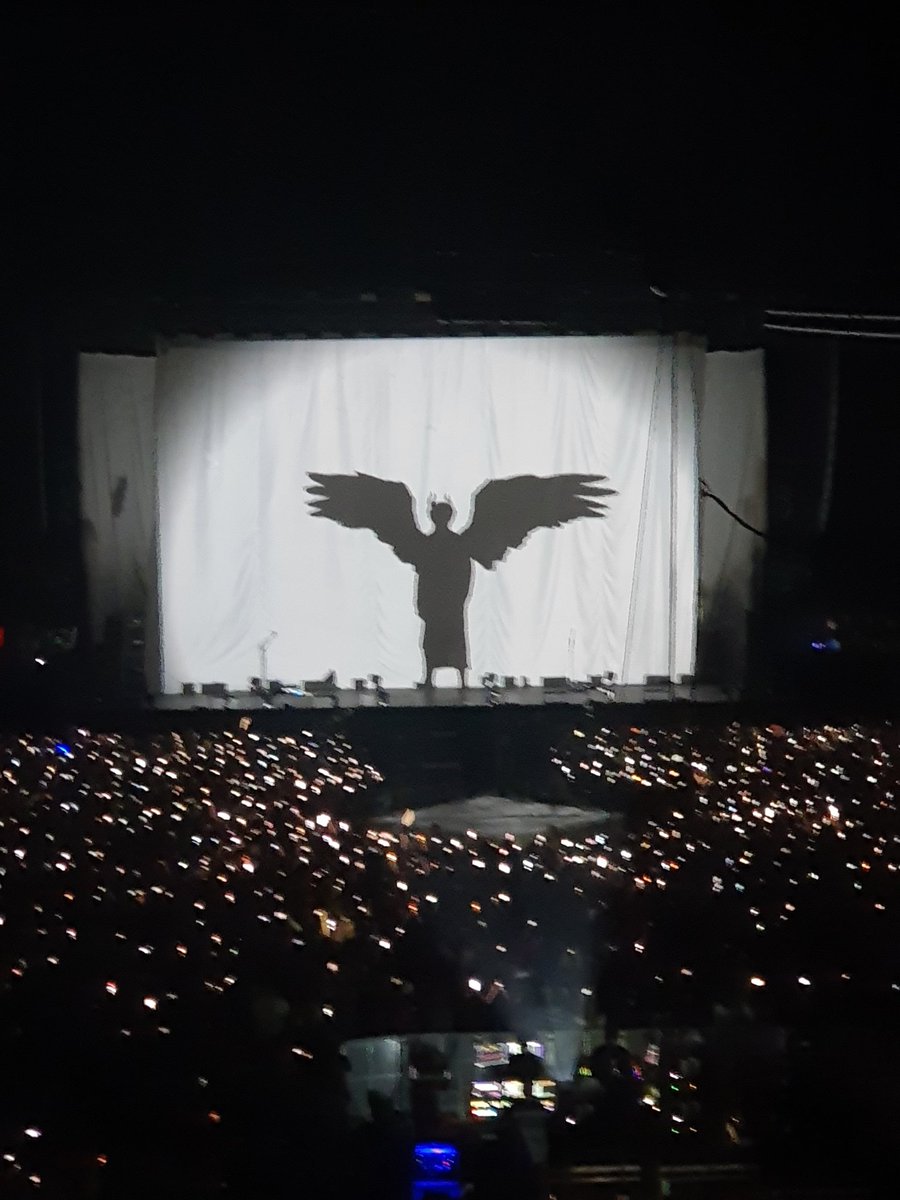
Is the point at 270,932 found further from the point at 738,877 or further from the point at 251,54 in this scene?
the point at 251,54

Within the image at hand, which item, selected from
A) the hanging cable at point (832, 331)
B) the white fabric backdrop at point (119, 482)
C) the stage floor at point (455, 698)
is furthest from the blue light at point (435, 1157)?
the hanging cable at point (832, 331)

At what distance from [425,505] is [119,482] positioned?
4.73 feet

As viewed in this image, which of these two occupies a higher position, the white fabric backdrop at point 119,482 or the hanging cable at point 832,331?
the hanging cable at point 832,331

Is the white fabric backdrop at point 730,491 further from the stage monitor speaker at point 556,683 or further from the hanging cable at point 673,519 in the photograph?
the stage monitor speaker at point 556,683

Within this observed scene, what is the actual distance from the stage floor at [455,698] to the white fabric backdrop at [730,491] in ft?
0.82

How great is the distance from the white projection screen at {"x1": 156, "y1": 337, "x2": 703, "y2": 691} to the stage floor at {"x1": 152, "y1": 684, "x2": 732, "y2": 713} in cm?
13

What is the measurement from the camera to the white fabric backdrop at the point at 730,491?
18.3 feet

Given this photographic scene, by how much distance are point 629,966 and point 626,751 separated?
6.80 feet

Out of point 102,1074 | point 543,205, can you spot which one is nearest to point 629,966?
point 102,1074

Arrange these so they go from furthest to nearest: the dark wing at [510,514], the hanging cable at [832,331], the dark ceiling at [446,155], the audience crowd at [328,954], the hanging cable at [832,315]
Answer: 1. the dark wing at [510,514]
2. the hanging cable at [832,331]
3. the hanging cable at [832,315]
4. the dark ceiling at [446,155]
5. the audience crowd at [328,954]

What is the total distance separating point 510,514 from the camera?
5.66 meters

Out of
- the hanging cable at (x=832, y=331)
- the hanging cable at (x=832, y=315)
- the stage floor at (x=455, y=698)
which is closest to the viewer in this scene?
the hanging cable at (x=832, y=315)

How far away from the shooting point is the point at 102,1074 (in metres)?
2.12

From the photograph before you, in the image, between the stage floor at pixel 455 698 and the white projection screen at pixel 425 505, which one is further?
the white projection screen at pixel 425 505
